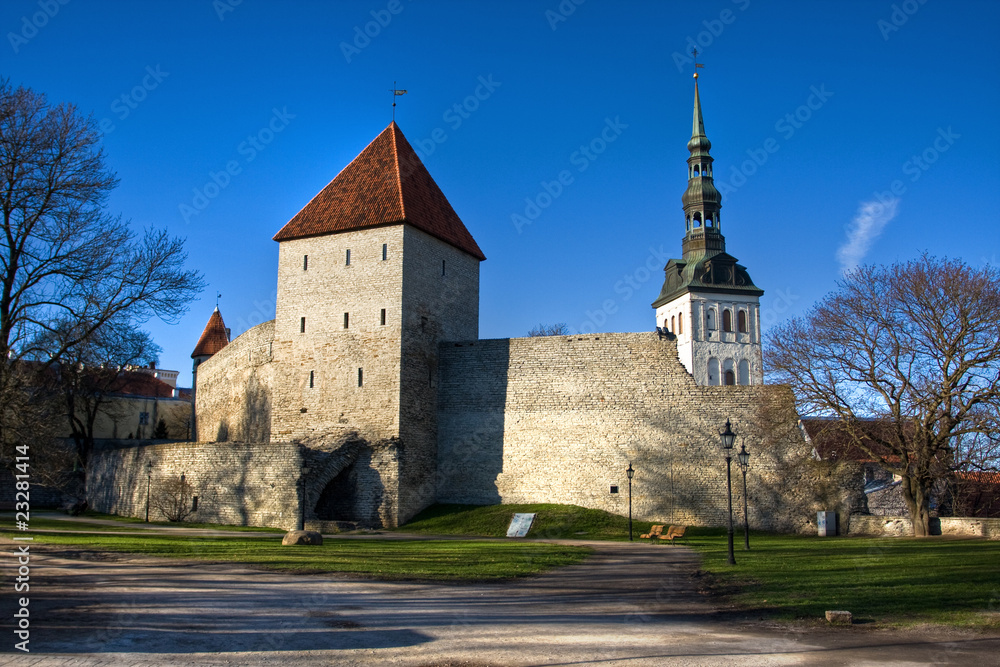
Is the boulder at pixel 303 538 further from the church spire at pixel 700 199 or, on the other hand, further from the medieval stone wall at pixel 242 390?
the church spire at pixel 700 199

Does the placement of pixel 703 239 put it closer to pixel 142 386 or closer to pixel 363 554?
pixel 142 386

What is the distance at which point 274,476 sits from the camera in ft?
81.4

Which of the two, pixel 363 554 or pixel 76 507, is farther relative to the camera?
pixel 76 507

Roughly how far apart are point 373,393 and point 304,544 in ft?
32.8

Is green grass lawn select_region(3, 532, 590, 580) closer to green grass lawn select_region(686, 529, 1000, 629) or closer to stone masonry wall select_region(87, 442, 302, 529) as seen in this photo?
green grass lawn select_region(686, 529, 1000, 629)

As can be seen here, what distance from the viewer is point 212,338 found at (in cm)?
4803

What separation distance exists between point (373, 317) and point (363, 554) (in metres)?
12.8

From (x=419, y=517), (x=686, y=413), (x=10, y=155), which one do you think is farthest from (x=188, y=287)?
(x=686, y=413)

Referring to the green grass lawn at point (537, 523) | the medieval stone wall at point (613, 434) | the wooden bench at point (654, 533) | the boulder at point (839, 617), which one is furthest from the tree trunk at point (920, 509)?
the boulder at point (839, 617)

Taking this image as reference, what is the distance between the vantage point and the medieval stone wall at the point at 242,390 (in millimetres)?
30625

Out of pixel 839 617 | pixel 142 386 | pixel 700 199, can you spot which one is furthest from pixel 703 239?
pixel 839 617

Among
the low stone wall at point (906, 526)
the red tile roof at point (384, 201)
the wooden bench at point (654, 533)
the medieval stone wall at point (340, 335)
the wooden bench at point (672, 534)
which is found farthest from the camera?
the red tile roof at point (384, 201)

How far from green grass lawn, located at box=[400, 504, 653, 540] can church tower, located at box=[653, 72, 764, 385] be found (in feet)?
154

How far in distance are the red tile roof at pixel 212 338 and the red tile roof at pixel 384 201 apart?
21.0 meters
